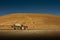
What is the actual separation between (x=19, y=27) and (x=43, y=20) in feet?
224

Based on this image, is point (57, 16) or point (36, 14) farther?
point (36, 14)

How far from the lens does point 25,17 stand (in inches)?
6752

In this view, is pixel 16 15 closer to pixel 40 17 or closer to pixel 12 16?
pixel 12 16

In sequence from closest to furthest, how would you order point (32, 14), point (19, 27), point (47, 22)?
point (19, 27)
point (47, 22)
point (32, 14)

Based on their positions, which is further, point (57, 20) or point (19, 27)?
point (57, 20)

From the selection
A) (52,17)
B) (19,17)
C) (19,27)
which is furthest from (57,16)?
(19,27)

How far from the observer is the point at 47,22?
16138cm

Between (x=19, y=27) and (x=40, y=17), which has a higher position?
(x=40, y=17)

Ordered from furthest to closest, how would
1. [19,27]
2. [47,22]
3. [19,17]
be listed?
1. [19,17]
2. [47,22]
3. [19,27]

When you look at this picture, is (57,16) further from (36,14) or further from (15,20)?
(15,20)

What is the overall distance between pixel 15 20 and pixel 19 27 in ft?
218

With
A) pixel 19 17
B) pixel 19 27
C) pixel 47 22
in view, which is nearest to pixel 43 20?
pixel 47 22

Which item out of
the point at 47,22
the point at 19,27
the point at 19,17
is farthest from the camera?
the point at 19,17

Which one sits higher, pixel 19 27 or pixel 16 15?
pixel 16 15
